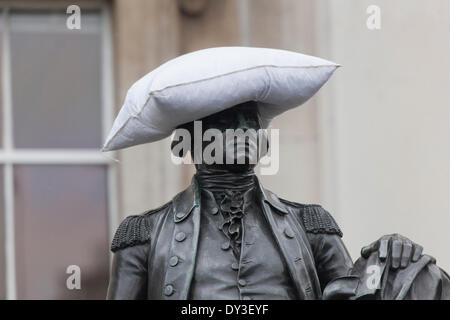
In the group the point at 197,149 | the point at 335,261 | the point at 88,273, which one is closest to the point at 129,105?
the point at 197,149

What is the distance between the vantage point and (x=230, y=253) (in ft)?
31.4

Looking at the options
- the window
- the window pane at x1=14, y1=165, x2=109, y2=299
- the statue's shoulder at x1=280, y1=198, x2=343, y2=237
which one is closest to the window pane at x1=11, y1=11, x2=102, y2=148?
the window

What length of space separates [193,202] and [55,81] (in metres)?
4.99

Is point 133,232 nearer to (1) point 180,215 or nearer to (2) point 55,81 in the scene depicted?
(1) point 180,215

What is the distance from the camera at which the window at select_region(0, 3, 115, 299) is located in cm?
1451

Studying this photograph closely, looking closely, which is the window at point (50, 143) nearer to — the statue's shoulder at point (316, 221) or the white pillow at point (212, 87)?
the statue's shoulder at point (316, 221)

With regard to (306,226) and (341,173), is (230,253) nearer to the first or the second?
(306,226)

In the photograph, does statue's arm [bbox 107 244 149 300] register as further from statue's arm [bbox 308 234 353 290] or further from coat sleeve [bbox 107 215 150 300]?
statue's arm [bbox 308 234 353 290]

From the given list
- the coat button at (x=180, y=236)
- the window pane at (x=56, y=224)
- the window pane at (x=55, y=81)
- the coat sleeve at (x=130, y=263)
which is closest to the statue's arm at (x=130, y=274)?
the coat sleeve at (x=130, y=263)

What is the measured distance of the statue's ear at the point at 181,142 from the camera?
31.8ft

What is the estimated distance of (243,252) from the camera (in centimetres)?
954

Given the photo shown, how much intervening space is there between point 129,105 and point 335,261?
946 millimetres

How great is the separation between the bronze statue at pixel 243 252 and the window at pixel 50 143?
473 centimetres

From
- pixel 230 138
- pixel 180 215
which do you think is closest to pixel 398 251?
pixel 230 138
